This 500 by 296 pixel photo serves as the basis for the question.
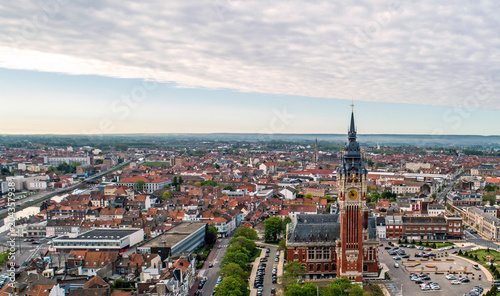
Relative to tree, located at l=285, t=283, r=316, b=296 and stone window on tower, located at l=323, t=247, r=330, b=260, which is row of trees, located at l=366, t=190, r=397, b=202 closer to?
stone window on tower, located at l=323, t=247, r=330, b=260

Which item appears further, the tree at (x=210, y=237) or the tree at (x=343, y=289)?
the tree at (x=210, y=237)

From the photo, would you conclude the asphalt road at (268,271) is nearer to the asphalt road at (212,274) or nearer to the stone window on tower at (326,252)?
the asphalt road at (212,274)

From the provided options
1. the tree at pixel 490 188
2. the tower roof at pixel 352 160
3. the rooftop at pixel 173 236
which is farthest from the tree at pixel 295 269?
the tree at pixel 490 188

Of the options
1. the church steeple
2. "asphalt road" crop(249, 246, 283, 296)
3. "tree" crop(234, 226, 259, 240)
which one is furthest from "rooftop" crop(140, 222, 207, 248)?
the church steeple

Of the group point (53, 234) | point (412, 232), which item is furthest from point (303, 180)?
point (53, 234)

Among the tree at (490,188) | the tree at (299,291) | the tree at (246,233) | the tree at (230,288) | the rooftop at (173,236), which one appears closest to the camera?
the tree at (299,291)

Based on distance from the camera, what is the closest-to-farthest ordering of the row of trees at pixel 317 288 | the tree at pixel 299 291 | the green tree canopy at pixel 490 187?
1. the tree at pixel 299 291
2. the row of trees at pixel 317 288
3. the green tree canopy at pixel 490 187

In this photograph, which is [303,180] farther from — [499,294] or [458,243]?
[499,294]

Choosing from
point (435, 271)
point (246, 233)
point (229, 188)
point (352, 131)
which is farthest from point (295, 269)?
point (229, 188)
